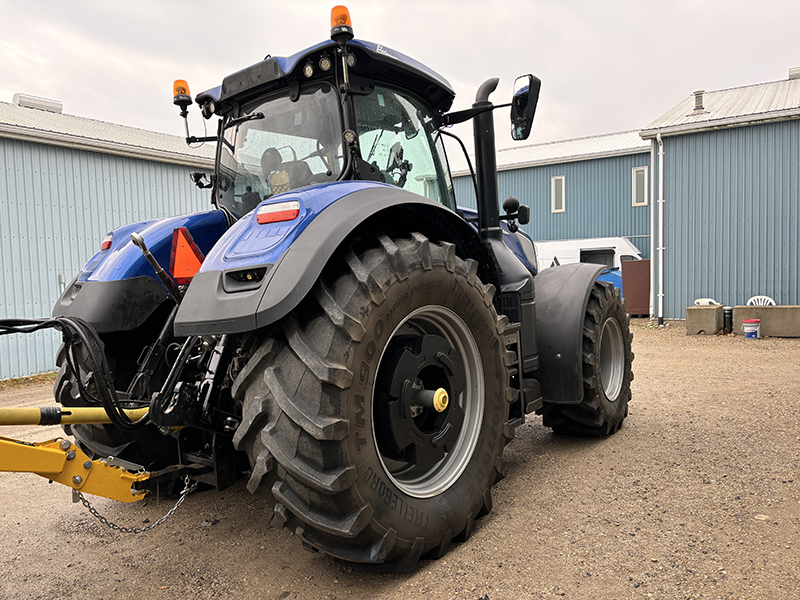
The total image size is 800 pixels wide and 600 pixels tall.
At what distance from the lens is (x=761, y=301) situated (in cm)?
1152

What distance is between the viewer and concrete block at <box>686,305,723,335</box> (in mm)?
11000

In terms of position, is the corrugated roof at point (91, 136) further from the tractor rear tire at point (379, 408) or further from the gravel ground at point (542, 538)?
the tractor rear tire at point (379, 408)

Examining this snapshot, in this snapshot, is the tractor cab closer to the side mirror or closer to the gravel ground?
the side mirror

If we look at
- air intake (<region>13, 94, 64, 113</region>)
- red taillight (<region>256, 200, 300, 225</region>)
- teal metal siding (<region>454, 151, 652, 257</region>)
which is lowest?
red taillight (<region>256, 200, 300, 225</region>)

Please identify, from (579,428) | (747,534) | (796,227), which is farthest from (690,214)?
(747,534)

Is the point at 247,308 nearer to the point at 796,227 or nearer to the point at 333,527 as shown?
the point at 333,527

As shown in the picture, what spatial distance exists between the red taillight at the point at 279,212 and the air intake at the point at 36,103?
516 inches

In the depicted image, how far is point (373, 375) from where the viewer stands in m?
2.21

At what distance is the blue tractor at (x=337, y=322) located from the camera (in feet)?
6.72

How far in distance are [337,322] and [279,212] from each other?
1.71ft

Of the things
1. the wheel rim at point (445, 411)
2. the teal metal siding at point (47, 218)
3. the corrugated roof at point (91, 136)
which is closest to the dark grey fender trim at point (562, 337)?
the wheel rim at point (445, 411)

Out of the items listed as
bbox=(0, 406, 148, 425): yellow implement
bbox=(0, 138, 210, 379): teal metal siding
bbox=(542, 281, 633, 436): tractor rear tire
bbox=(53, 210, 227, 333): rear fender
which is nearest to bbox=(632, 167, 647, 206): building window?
bbox=(0, 138, 210, 379): teal metal siding

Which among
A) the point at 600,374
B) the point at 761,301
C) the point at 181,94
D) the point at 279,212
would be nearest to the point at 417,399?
the point at 279,212

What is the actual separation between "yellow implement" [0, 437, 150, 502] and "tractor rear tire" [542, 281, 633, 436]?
281 cm
